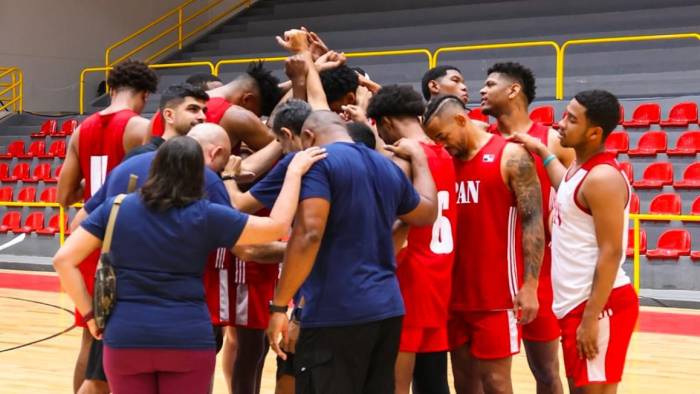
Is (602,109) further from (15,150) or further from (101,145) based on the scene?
(15,150)

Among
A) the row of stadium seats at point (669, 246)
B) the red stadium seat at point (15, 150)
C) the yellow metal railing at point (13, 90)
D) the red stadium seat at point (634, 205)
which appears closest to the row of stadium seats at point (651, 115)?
the red stadium seat at point (634, 205)

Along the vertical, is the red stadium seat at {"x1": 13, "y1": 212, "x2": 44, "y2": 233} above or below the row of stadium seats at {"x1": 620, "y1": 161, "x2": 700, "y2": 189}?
below

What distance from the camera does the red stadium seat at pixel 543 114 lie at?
12.8 meters

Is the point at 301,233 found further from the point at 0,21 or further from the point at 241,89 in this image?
the point at 0,21

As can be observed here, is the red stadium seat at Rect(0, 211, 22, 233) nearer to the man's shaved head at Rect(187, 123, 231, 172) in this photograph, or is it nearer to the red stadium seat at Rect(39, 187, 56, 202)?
the red stadium seat at Rect(39, 187, 56, 202)

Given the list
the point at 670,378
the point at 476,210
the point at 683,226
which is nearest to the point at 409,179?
the point at 476,210

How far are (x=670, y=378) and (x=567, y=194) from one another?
3.42 meters

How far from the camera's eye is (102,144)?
16.1ft

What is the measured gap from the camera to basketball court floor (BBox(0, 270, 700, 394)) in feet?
22.1

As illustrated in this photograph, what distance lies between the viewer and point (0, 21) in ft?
58.5

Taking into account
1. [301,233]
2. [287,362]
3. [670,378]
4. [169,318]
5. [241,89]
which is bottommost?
[670,378]

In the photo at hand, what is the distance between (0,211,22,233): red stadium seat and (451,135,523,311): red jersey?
11.3m

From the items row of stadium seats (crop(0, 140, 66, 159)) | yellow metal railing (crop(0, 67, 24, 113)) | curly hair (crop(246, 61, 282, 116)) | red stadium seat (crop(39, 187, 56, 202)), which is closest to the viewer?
curly hair (crop(246, 61, 282, 116))

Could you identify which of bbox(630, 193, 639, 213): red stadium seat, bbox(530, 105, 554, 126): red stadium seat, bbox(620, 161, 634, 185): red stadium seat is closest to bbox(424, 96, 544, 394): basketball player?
bbox(630, 193, 639, 213): red stadium seat
